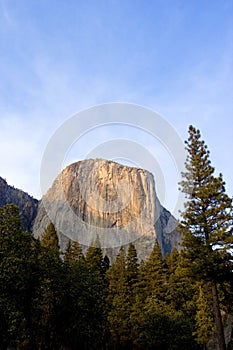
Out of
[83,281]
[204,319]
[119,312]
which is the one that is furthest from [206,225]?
[119,312]

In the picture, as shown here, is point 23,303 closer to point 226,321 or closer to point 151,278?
point 226,321

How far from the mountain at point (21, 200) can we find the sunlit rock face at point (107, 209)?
248 inches

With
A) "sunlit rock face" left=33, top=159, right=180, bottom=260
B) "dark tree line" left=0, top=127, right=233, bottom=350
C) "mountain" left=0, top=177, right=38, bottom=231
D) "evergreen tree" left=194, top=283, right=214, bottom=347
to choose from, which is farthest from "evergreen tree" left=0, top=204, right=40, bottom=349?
"mountain" left=0, top=177, right=38, bottom=231

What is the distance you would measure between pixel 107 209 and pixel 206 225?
82.2 m

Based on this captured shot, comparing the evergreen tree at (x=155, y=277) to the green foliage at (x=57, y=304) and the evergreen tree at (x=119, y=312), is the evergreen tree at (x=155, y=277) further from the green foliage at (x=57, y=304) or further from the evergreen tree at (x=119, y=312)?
the green foliage at (x=57, y=304)

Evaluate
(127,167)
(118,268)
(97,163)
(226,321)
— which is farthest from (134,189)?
(226,321)

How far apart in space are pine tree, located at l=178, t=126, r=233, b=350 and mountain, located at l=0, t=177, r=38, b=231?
96.5 meters

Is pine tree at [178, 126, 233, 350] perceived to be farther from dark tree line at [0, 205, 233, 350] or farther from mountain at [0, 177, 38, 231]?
mountain at [0, 177, 38, 231]

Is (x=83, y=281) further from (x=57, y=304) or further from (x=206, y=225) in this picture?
(x=206, y=225)

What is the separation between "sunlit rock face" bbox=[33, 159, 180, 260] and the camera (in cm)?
9525

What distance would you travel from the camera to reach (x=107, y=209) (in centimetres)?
10025

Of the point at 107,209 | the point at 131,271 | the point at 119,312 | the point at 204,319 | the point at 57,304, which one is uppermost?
the point at 107,209

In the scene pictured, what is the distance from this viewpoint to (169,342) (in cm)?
2570

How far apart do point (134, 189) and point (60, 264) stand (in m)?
82.4
